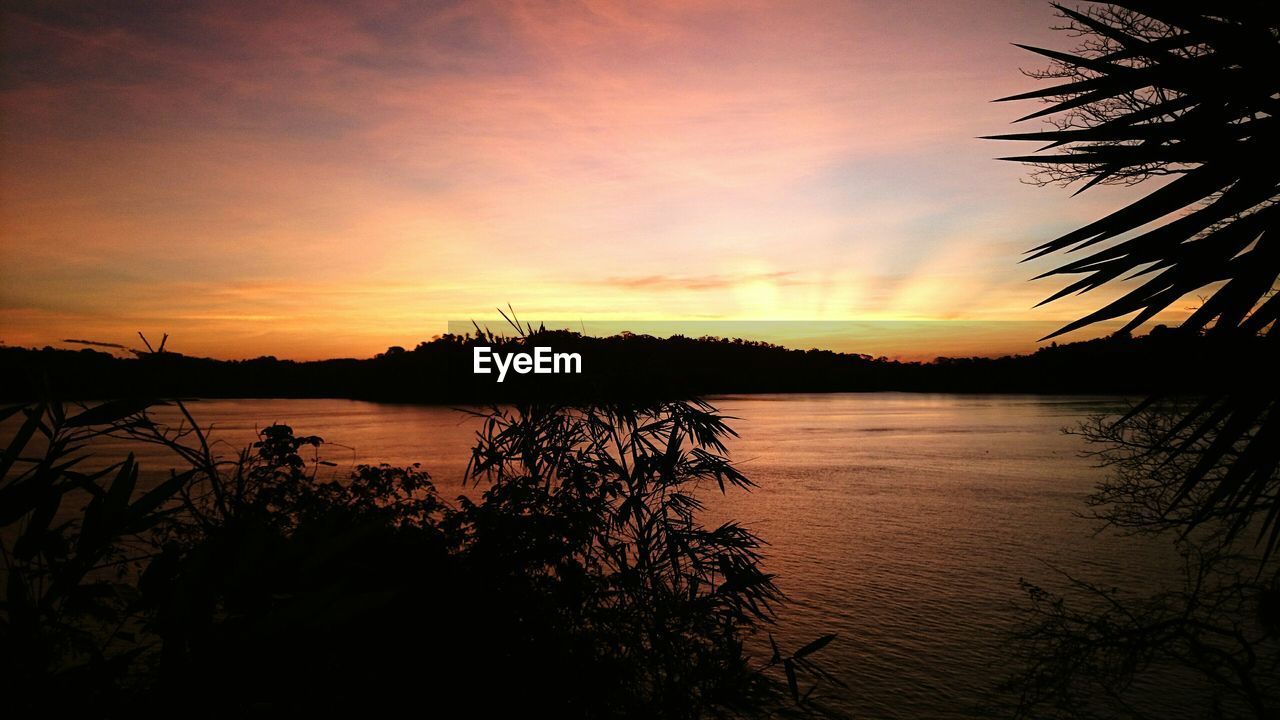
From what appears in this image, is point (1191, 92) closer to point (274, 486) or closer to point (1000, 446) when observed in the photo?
point (274, 486)

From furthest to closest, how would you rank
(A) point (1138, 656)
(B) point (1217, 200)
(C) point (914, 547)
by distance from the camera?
(C) point (914, 547)
(A) point (1138, 656)
(B) point (1217, 200)

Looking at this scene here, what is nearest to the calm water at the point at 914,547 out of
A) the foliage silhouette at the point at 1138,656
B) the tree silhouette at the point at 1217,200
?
the foliage silhouette at the point at 1138,656

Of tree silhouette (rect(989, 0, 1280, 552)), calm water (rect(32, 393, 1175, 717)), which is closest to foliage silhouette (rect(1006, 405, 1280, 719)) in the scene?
calm water (rect(32, 393, 1175, 717))

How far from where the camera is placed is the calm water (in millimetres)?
13531

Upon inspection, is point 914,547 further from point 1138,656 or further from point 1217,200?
point 1217,200

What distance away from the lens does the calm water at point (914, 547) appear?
13531mm

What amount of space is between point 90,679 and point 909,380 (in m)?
175

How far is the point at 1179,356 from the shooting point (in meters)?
2.42

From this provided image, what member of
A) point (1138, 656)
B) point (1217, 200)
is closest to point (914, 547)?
point (1138, 656)

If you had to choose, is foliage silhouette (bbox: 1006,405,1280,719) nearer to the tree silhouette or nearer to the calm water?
the calm water

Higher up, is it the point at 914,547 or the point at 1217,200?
the point at 1217,200

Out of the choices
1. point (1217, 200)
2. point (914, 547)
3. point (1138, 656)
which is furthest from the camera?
point (914, 547)

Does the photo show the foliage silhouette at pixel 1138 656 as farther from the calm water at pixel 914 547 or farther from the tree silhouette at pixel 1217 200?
the tree silhouette at pixel 1217 200

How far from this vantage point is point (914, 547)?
22.8 metres
